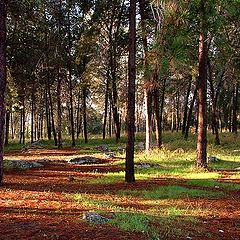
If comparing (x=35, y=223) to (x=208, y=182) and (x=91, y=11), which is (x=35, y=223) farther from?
(x=91, y=11)

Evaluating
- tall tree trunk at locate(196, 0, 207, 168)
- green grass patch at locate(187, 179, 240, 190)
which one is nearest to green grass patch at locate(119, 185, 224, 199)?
green grass patch at locate(187, 179, 240, 190)

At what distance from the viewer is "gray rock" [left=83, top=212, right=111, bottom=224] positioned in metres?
7.09

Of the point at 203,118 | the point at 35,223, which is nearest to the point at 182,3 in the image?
the point at 203,118

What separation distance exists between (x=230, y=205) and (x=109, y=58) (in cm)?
2879

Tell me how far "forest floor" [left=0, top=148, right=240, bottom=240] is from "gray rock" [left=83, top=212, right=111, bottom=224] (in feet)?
0.39

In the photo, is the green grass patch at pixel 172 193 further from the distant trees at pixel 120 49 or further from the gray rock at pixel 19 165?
the gray rock at pixel 19 165

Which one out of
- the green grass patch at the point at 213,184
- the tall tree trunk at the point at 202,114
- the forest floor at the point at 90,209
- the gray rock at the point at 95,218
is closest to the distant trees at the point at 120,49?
the tall tree trunk at the point at 202,114

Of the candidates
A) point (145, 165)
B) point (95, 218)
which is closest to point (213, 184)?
point (145, 165)

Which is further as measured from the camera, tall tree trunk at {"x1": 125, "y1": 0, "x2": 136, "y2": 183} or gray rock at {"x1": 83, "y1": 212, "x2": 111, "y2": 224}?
tall tree trunk at {"x1": 125, "y1": 0, "x2": 136, "y2": 183}

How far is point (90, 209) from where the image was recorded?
8.56 metres

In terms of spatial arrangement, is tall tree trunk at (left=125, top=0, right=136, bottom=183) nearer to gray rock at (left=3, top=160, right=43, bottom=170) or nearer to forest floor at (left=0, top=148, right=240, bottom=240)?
forest floor at (left=0, top=148, right=240, bottom=240)

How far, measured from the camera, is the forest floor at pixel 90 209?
21.2 feet

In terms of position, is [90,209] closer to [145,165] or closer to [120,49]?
[145,165]

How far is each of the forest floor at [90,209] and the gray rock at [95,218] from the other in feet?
0.39
